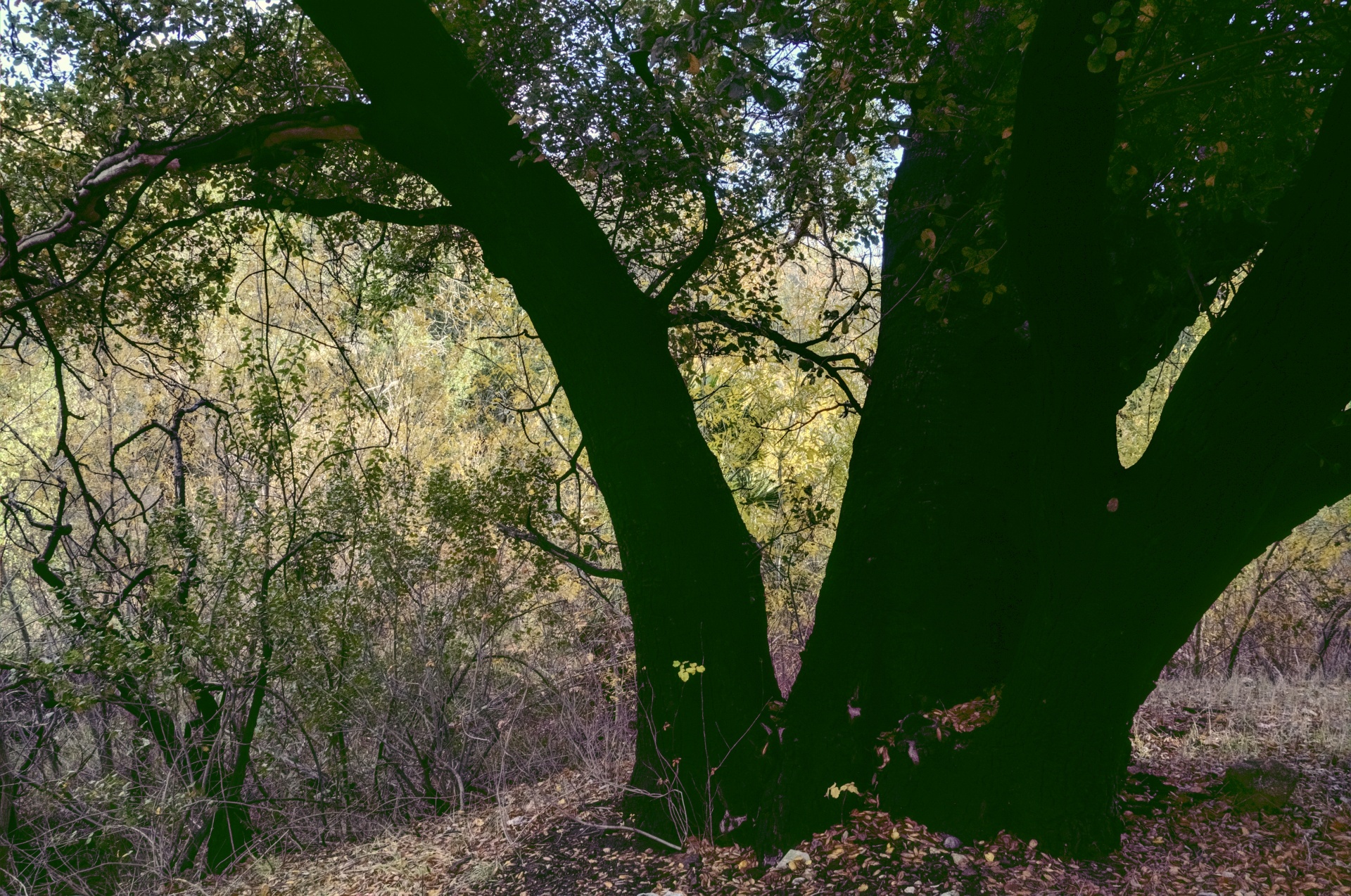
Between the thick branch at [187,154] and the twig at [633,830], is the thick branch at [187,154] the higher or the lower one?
the higher one

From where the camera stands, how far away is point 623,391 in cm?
425

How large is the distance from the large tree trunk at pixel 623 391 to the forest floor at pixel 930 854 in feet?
1.55

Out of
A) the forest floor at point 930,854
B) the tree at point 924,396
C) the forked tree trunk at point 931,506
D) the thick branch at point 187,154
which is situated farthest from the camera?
the thick branch at point 187,154

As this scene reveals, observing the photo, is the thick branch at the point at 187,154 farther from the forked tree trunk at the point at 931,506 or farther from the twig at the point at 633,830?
the twig at the point at 633,830

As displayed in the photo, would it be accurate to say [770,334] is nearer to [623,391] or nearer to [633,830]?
[623,391]

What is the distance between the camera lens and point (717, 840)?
4.34m

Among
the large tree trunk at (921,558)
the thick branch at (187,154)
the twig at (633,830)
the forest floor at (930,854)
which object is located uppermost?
the thick branch at (187,154)

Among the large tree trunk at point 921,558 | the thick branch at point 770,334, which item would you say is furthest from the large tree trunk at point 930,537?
the thick branch at point 770,334

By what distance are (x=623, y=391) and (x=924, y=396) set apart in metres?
1.42

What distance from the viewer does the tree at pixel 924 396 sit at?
10.9 ft

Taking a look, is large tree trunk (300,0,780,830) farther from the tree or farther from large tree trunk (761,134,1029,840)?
large tree trunk (761,134,1029,840)

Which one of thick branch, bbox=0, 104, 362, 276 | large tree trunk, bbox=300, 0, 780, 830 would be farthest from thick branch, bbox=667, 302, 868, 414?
thick branch, bbox=0, 104, 362, 276

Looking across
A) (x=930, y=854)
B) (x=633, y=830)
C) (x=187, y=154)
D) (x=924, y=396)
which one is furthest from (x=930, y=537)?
(x=187, y=154)

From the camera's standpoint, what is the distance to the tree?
3.33m
